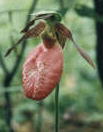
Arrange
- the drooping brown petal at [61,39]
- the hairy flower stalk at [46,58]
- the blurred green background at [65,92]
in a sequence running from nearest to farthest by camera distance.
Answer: the hairy flower stalk at [46,58]
the drooping brown petal at [61,39]
the blurred green background at [65,92]

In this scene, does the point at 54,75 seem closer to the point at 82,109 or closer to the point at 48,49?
the point at 48,49

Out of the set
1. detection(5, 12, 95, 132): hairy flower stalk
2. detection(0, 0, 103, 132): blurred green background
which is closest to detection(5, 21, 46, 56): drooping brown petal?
Answer: detection(5, 12, 95, 132): hairy flower stalk

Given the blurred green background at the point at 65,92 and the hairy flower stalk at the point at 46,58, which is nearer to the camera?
the hairy flower stalk at the point at 46,58

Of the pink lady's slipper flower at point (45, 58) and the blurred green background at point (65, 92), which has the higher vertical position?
the pink lady's slipper flower at point (45, 58)

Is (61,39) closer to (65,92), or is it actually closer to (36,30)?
(36,30)

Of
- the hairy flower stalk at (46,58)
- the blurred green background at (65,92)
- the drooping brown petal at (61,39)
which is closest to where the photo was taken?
the hairy flower stalk at (46,58)

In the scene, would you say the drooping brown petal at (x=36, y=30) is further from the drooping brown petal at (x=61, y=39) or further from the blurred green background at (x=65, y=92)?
the blurred green background at (x=65, y=92)

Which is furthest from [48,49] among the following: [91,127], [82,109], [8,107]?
[91,127]

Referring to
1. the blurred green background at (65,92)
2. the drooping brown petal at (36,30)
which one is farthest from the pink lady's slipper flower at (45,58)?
the blurred green background at (65,92)
